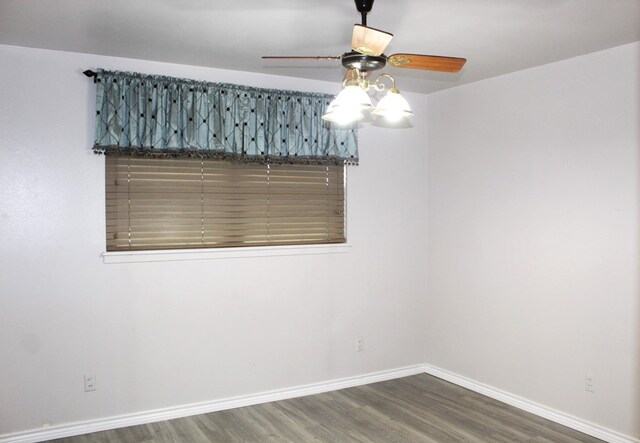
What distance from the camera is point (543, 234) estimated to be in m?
4.00

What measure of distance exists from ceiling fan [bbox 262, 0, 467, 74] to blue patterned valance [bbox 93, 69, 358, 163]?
Answer: 5.54 feet

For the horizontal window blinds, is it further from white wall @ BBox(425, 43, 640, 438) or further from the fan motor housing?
the fan motor housing

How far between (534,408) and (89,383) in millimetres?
3224

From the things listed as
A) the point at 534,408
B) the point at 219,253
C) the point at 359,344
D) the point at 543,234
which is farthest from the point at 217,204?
the point at 534,408

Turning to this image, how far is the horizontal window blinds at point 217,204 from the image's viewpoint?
12.6ft

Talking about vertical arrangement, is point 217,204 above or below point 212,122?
below

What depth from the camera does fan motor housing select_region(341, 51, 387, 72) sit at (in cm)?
242

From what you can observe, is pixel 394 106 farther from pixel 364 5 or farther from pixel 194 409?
pixel 194 409

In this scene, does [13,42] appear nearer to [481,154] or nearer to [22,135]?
[22,135]

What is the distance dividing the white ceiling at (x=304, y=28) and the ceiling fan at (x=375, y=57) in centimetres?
38

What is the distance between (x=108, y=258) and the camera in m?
3.72

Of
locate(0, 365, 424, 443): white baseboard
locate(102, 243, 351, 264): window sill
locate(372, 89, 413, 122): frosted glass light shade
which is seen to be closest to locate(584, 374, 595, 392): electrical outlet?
locate(0, 365, 424, 443): white baseboard

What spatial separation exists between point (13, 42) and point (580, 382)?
4386 mm

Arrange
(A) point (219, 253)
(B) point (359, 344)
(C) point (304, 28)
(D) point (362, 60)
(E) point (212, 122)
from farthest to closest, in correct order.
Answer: (B) point (359, 344)
(A) point (219, 253)
(E) point (212, 122)
(C) point (304, 28)
(D) point (362, 60)
